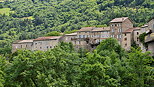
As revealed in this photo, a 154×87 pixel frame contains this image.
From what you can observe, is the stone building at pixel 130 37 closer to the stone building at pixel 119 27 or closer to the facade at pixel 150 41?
the stone building at pixel 119 27

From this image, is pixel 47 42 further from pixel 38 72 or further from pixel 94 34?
pixel 38 72

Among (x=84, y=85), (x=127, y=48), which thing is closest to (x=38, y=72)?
(x=84, y=85)

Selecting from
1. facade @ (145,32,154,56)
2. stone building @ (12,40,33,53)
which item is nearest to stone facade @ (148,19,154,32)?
facade @ (145,32,154,56)

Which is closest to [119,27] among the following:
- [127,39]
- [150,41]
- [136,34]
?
[127,39]

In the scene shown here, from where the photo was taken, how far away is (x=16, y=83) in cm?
4756

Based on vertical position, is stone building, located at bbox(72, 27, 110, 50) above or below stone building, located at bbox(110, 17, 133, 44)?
below

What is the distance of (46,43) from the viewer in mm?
128375

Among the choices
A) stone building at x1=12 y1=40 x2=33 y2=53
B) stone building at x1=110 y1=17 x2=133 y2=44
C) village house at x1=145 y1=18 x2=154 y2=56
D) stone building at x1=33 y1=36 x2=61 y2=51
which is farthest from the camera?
stone building at x1=12 y1=40 x2=33 y2=53

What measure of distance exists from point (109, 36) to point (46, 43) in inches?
1234

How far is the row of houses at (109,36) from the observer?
313 ft

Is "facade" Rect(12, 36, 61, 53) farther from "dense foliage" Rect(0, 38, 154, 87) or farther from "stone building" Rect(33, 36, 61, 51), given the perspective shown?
"dense foliage" Rect(0, 38, 154, 87)

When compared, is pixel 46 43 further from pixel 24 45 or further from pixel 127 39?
pixel 127 39

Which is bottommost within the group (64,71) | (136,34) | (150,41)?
(136,34)

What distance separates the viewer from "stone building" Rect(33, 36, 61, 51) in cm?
12522
